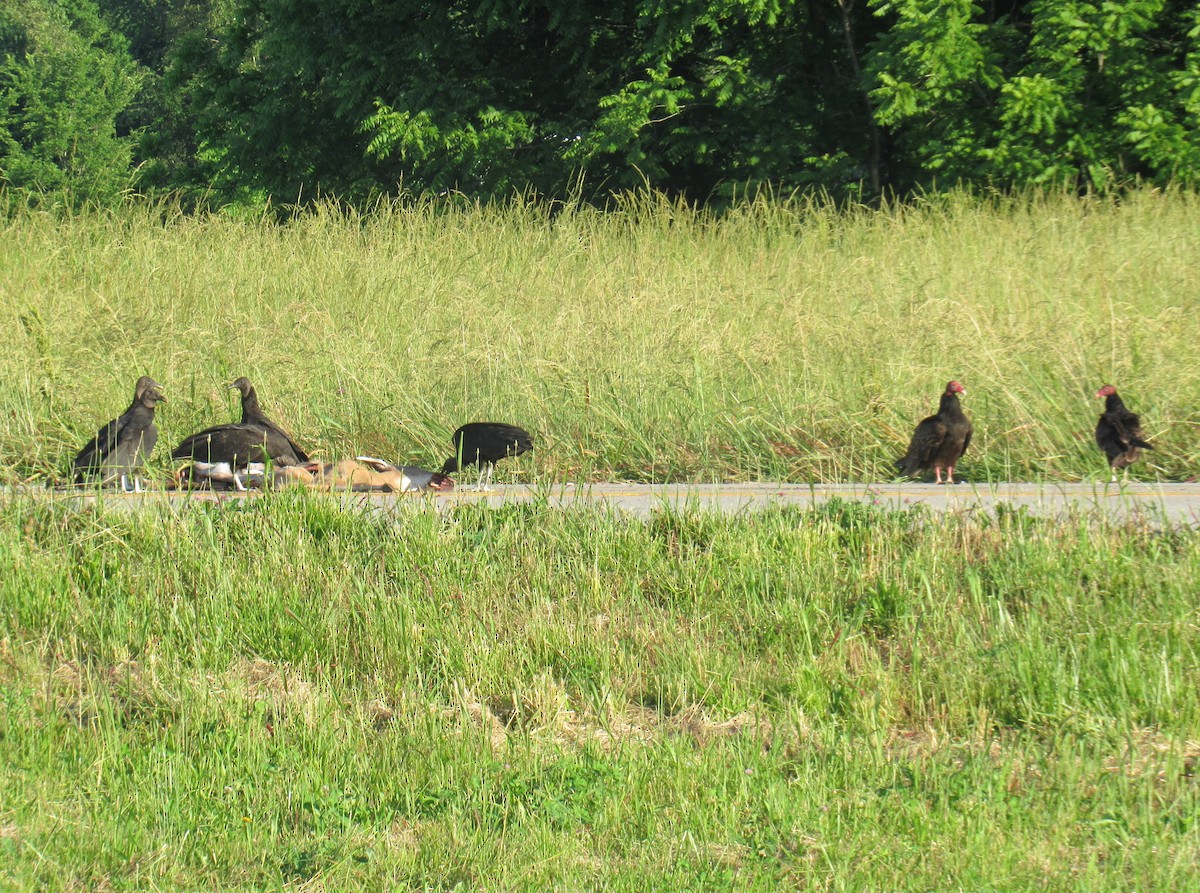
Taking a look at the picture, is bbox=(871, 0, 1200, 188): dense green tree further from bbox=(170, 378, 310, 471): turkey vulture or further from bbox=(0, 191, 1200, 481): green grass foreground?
bbox=(170, 378, 310, 471): turkey vulture

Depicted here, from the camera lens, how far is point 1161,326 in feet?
26.5

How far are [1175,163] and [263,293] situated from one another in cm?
1001

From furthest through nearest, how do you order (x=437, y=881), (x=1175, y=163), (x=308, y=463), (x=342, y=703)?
1. (x=1175, y=163)
2. (x=308, y=463)
3. (x=342, y=703)
4. (x=437, y=881)

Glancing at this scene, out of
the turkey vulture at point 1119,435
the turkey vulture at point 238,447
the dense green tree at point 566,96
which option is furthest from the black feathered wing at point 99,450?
the dense green tree at point 566,96

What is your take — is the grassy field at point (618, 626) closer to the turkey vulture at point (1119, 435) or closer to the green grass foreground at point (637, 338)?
the green grass foreground at point (637, 338)

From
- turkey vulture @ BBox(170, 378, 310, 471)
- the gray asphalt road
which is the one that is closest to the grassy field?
the gray asphalt road

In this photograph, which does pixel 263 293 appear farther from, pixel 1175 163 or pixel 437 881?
pixel 1175 163

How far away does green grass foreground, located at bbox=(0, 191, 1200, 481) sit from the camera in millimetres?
7512

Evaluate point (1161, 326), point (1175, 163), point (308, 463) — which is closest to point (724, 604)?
point (308, 463)

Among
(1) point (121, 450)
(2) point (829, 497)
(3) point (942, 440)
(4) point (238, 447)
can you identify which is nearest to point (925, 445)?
(3) point (942, 440)

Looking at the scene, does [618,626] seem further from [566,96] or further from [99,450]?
[566,96]

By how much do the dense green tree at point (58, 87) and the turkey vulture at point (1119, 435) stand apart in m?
29.5

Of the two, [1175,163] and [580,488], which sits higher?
[1175,163]

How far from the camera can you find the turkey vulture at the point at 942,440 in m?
6.52
